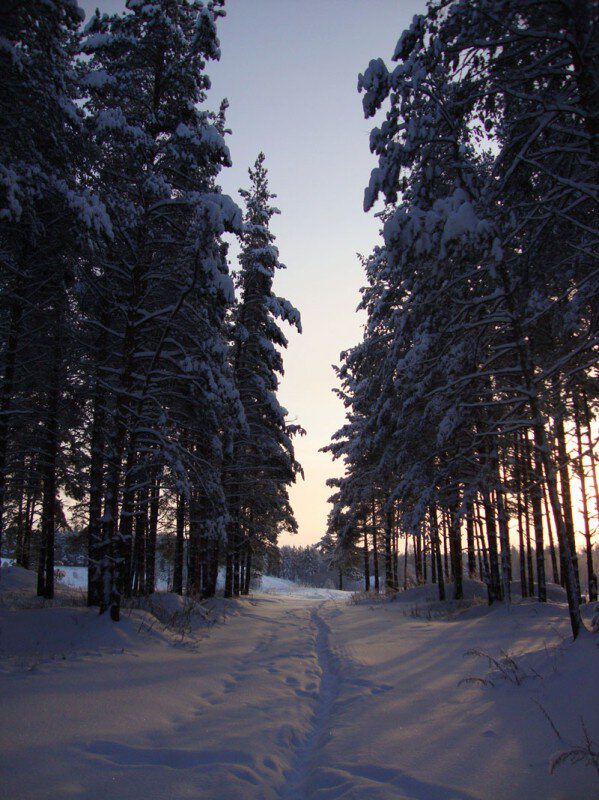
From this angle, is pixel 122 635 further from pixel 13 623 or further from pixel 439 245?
pixel 439 245

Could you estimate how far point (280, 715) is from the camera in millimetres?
4973

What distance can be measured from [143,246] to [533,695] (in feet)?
33.3

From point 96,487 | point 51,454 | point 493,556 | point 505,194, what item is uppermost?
point 505,194

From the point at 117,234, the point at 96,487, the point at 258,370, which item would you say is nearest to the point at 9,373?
the point at 96,487

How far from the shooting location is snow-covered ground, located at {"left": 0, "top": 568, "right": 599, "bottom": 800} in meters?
3.27

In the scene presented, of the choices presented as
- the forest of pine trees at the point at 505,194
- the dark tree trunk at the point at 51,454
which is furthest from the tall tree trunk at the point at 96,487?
the forest of pine trees at the point at 505,194

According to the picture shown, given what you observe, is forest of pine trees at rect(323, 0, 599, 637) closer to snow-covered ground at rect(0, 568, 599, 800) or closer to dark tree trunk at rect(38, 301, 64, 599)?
snow-covered ground at rect(0, 568, 599, 800)

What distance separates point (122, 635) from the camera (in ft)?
26.2

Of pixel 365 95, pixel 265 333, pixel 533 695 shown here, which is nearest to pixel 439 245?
pixel 365 95

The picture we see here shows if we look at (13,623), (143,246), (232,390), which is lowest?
(13,623)

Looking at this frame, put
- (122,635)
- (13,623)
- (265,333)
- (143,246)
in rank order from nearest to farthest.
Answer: (122,635), (13,623), (143,246), (265,333)

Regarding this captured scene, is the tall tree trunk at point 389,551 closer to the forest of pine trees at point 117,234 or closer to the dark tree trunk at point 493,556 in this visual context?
the dark tree trunk at point 493,556

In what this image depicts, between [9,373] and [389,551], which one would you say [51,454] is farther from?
[389,551]

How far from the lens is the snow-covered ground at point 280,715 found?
3.27 metres
